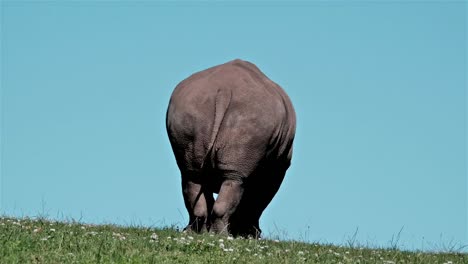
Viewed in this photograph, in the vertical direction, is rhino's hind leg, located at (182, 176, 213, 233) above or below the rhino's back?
below

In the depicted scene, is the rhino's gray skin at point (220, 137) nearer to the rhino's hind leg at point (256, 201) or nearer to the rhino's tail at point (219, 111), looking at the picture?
the rhino's tail at point (219, 111)

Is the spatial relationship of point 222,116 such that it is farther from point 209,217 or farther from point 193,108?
point 209,217

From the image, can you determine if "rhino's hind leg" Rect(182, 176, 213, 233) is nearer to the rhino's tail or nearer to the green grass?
the rhino's tail

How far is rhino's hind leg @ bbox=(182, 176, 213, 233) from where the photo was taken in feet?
57.9

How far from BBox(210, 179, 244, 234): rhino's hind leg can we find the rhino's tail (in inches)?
20.8

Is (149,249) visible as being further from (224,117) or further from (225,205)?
(224,117)

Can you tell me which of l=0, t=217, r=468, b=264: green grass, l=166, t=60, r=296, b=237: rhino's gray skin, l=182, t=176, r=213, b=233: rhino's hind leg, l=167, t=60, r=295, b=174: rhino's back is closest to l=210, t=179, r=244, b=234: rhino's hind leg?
l=166, t=60, r=296, b=237: rhino's gray skin

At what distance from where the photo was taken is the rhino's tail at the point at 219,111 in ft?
57.0

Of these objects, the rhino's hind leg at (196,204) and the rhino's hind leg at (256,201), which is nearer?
the rhino's hind leg at (196,204)

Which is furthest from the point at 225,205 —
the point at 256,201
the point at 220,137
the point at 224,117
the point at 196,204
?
the point at 256,201

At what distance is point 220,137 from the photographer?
57.1ft

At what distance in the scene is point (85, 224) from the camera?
52.6ft

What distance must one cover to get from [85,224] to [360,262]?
4435 mm

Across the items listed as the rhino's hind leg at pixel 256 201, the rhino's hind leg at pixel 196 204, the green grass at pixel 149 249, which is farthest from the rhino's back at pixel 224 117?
the green grass at pixel 149 249
